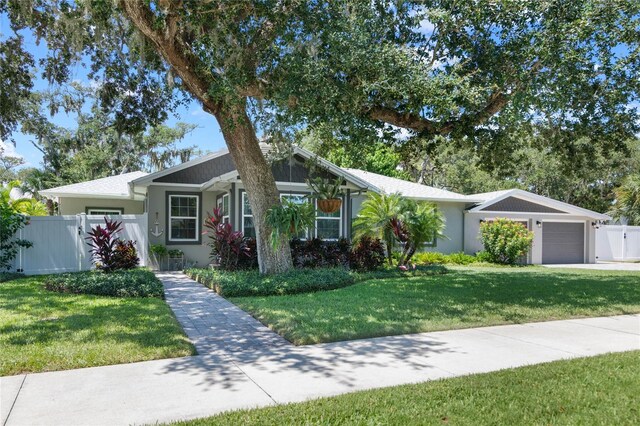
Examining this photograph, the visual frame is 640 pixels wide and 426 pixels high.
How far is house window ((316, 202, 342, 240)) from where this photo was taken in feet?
53.7

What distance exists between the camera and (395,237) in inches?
583

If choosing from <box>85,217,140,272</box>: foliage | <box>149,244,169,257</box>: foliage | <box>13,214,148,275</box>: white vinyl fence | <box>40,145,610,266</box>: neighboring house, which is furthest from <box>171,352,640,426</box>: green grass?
<box>149,244,169,257</box>: foliage

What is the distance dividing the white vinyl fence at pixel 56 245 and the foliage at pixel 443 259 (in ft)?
37.4

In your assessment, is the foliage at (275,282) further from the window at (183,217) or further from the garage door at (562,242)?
the garage door at (562,242)

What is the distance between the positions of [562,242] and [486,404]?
2093 centimetres

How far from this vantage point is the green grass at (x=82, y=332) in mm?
4992

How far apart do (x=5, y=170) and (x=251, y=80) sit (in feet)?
127

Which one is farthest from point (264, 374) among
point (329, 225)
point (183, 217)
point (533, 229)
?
point (533, 229)

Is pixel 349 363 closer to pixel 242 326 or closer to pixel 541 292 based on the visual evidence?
pixel 242 326

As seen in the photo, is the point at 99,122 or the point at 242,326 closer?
the point at 242,326

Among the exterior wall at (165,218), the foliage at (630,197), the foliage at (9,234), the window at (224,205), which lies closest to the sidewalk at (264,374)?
the foliage at (9,234)

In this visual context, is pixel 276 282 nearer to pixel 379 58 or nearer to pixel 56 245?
pixel 379 58

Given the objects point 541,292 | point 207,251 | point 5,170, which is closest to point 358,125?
point 541,292

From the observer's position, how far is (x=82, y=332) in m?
6.04
